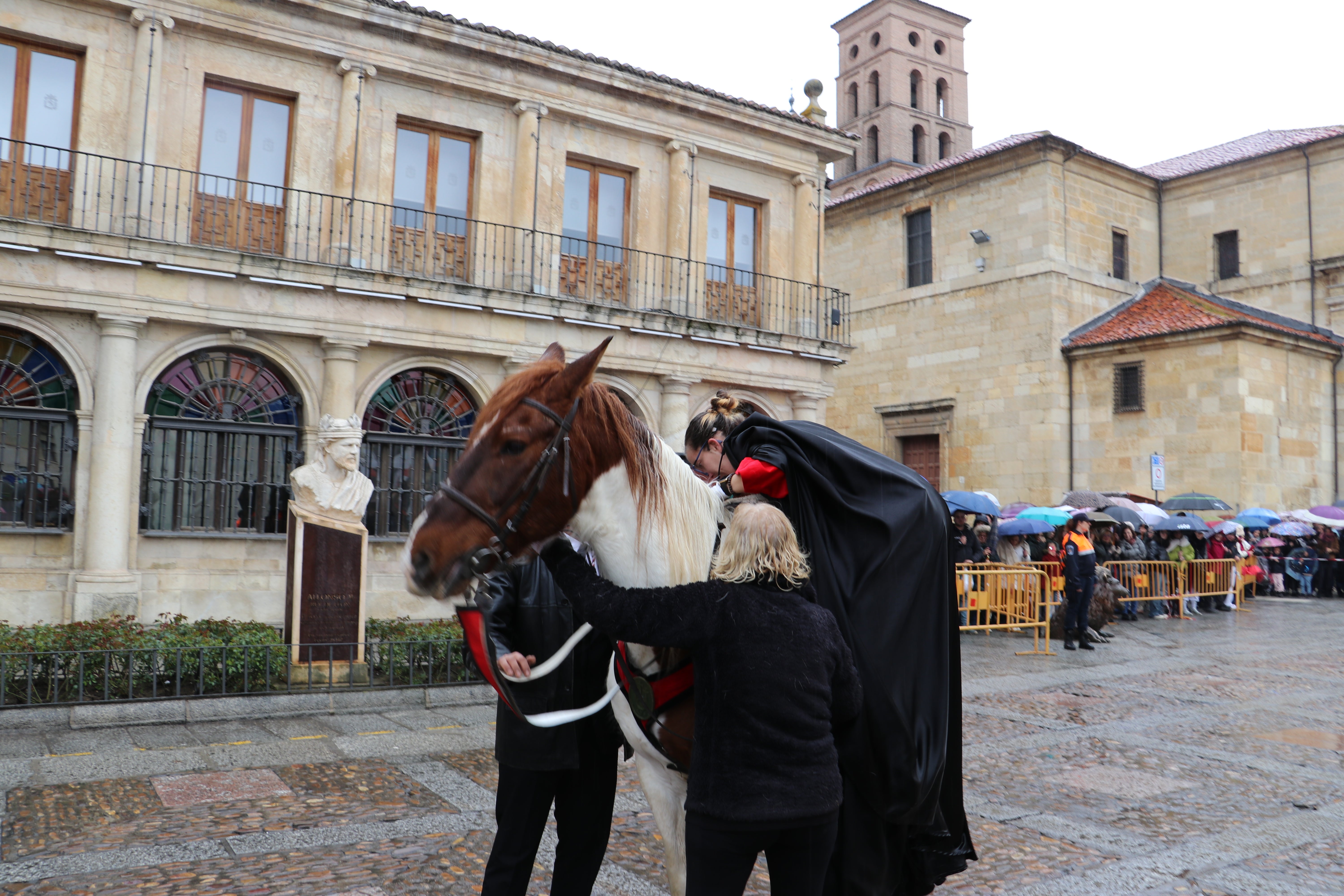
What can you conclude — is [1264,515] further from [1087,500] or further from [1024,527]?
[1024,527]

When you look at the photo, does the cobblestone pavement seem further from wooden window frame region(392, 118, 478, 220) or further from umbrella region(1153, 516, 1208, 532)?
umbrella region(1153, 516, 1208, 532)

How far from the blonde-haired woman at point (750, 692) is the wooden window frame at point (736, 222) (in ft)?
54.8

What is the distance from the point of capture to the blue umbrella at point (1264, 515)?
21.9 meters

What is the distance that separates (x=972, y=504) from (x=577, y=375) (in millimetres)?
16023

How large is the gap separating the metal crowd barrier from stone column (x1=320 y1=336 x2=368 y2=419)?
975cm

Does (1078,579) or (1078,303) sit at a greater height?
(1078,303)

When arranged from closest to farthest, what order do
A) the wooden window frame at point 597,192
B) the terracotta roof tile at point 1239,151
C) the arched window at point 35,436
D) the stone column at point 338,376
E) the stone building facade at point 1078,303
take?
the arched window at point 35,436 < the stone column at point 338,376 < the wooden window frame at point 597,192 < the stone building facade at point 1078,303 < the terracotta roof tile at point 1239,151

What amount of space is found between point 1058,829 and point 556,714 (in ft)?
12.4

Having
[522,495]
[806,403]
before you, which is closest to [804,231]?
[806,403]

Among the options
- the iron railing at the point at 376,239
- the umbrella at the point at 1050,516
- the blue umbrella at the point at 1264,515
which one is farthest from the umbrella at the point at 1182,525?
the iron railing at the point at 376,239

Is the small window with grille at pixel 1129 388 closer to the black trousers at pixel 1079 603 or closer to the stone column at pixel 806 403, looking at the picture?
the stone column at pixel 806 403

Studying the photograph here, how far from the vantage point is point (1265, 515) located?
2194cm

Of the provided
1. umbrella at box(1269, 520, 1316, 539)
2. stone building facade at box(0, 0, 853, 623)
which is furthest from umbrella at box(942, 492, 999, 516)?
umbrella at box(1269, 520, 1316, 539)

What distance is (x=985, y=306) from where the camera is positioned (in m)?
28.5
